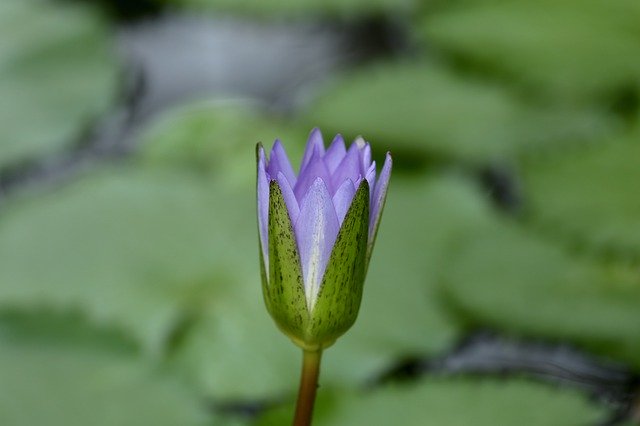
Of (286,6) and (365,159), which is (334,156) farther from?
(286,6)

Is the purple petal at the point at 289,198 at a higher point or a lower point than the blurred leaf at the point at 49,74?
lower

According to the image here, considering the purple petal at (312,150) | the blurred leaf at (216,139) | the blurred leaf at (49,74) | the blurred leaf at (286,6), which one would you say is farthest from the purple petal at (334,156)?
the blurred leaf at (286,6)

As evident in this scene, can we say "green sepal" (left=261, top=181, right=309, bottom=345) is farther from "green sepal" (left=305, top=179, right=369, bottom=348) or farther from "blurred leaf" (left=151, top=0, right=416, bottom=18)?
"blurred leaf" (left=151, top=0, right=416, bottom=18)

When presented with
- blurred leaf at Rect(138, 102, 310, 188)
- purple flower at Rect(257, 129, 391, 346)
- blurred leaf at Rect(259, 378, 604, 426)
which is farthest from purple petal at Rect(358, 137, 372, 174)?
blurred leaf at Rect(138, 102, 310, 188)

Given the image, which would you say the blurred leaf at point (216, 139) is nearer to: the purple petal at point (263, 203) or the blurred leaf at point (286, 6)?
the blurred leaf at point (286, 6)

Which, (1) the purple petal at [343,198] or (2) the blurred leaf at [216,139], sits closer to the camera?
(1) the purple petal at [343,198]

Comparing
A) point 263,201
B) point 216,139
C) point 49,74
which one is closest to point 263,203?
point 263,201

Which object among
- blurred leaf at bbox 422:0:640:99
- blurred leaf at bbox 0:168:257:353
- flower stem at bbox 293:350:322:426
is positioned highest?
blurred leaf at bbox 422:0:640:99
